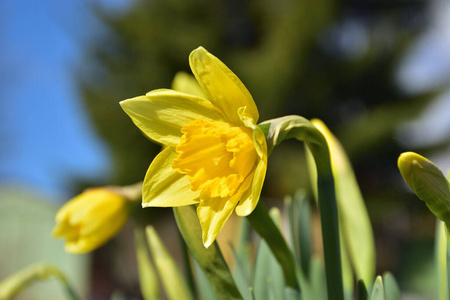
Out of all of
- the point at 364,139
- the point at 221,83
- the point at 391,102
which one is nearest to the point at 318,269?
the point at 221,83

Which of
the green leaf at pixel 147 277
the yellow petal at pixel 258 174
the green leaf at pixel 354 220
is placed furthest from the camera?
the green leaf at pixel 147 277

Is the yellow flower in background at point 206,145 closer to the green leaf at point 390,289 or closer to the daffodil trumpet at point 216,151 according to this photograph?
the daffodil trumpet at point 216,151

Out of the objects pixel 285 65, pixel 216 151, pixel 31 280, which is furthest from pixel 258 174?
pixel 285 65

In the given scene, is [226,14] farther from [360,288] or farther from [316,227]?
[360,288]

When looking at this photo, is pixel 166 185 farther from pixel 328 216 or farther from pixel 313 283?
pixel 313 283

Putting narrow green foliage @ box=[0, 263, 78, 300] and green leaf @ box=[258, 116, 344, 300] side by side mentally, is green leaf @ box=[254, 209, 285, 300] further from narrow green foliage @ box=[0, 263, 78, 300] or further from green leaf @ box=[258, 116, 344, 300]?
narrow green foliage @ box=[0, 263, 78, 300]

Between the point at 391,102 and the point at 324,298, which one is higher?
the point at 324,298

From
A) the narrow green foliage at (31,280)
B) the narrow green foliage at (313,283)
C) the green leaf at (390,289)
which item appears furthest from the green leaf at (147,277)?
the green leaf at (390,289)
